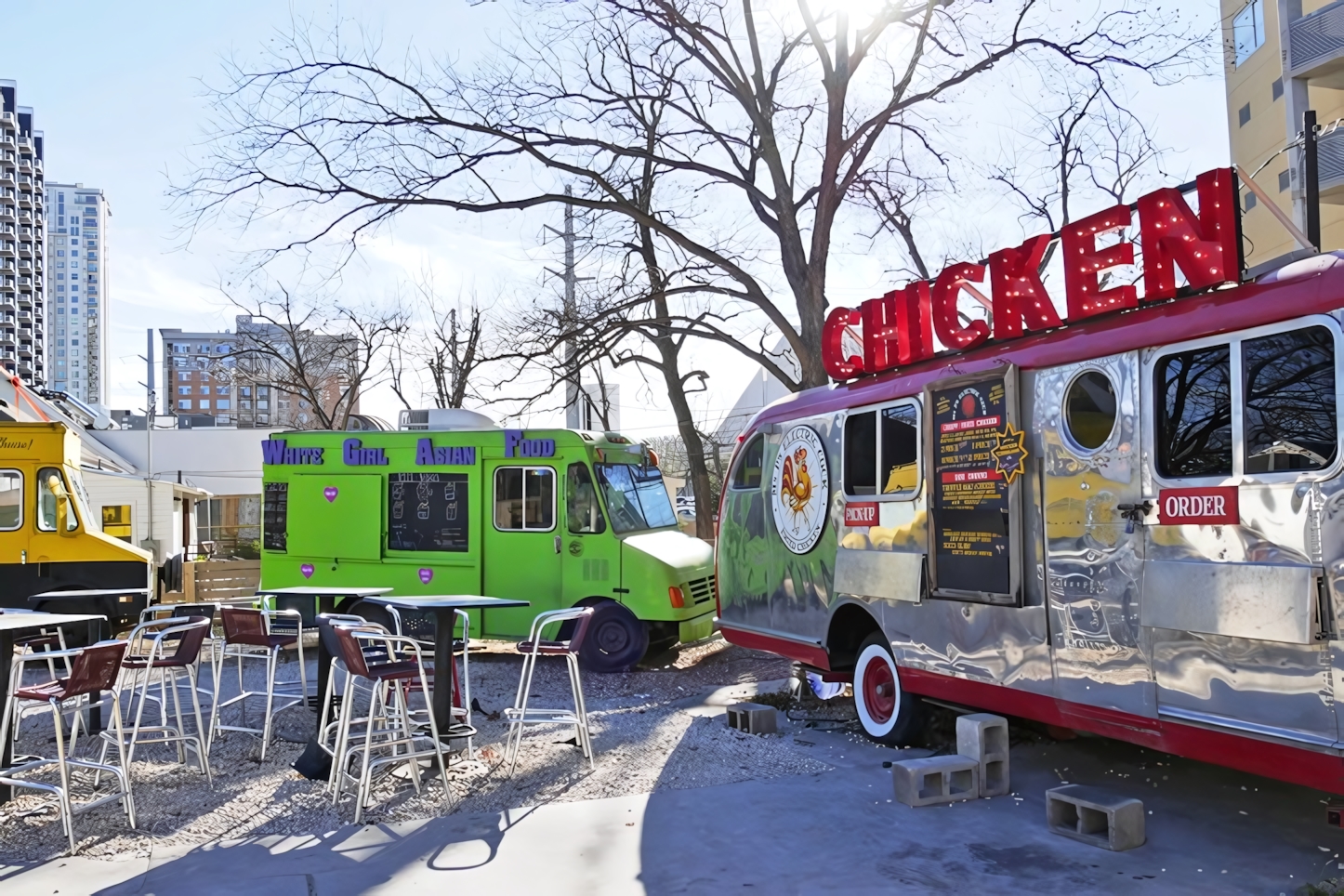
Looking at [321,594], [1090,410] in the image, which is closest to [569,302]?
[321,594]

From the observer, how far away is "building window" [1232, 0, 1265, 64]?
3145 cm

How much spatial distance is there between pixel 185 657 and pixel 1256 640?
20.4 feet

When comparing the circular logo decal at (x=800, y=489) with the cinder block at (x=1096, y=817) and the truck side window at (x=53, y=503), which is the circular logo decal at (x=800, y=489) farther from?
the truck side window at (x=53, y=503)

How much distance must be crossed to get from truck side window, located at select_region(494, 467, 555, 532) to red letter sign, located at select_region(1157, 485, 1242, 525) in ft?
25.7

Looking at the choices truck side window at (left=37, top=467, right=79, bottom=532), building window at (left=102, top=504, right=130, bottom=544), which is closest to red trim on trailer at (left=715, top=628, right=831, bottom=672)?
truck side window at (left=37, top=467, right=79, bottom=532)

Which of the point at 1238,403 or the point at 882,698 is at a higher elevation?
the point at 1238,403

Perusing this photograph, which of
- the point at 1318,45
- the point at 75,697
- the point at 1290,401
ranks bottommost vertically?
the point at 75,697

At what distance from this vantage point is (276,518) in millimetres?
13273

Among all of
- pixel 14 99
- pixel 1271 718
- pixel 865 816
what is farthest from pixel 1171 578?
pixel 14 99

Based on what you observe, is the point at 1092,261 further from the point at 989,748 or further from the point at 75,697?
the point at 75,697

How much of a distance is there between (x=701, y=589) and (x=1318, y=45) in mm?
21983

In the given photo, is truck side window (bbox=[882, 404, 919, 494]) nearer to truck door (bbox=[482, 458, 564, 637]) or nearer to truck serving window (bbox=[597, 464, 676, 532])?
truck serving window (bbox=[597, 464, 676, 532])

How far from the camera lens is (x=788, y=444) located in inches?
371

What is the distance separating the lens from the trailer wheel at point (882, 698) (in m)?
7.98
